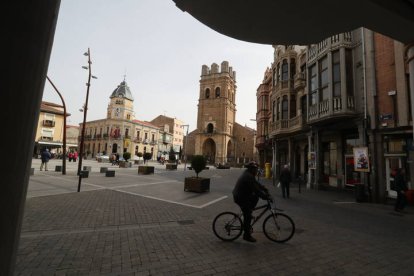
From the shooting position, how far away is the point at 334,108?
13.7 m

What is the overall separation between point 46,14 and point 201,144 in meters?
69.5

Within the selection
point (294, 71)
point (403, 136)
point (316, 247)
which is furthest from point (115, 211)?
point (294, 71)

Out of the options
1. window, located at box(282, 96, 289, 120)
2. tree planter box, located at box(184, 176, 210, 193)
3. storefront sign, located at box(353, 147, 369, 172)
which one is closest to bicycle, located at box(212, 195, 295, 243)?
Answer: tree planter box, located at box(184, 176, 210, 193)

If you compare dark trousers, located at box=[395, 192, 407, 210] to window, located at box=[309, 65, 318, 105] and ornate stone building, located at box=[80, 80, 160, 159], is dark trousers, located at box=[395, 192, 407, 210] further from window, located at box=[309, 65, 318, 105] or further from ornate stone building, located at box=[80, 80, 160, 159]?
ornate stone building, located at box=[80, 80, 160, 159]

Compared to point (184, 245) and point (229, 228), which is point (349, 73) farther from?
point (184, 245)

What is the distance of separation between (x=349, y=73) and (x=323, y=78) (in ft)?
5.36

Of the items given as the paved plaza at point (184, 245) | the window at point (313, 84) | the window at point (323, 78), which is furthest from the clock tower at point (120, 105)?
the paved plaza at point (184, 245)

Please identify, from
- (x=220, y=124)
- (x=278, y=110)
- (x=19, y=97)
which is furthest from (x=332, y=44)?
(x=220, y=124)

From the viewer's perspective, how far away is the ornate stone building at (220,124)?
70312mm

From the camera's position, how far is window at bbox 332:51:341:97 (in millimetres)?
14188

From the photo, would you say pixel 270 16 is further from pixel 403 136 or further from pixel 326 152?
pixel 326 152

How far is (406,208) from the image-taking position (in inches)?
409

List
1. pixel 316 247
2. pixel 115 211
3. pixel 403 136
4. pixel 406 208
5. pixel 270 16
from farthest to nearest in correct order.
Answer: pixel 403 136
pixel 406 208
pixel 115 211
pixel 316 247
pixel 270 16

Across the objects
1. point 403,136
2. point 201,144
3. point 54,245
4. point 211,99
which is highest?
point 211,99
